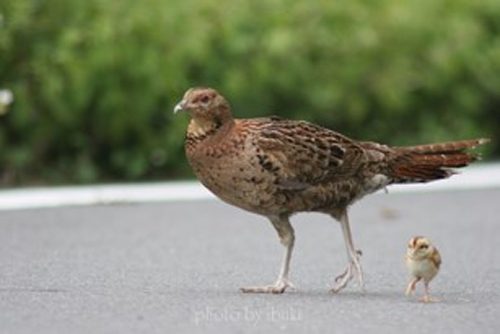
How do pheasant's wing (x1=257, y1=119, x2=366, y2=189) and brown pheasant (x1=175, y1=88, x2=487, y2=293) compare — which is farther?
pheasant's wing (x1=257, y1=119, x2=366, y2=189)

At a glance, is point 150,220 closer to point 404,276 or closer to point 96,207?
point 96,207

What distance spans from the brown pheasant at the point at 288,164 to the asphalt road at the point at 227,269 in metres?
0.51

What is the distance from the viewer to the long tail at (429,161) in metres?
8.98

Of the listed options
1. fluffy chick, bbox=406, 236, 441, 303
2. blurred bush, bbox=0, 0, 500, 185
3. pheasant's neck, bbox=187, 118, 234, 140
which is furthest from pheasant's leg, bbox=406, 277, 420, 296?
blurred bush, bbox=0, 0, 500, 185

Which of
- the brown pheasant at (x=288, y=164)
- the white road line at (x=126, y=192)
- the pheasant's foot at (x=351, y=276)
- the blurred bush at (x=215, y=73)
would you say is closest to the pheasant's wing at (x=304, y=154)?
the brown pheasant at (x=288, y=164)

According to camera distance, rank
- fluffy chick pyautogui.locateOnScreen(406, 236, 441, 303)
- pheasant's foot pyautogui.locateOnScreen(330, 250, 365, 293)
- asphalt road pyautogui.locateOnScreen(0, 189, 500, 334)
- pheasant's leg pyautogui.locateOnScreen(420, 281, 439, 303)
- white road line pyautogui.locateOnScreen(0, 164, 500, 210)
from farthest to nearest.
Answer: white road line pyautogui.locateOnScreen(0, 164, 500, 210) → pheasant's foot pyautogui.locateOnScreen(330, 250, 365, 293) → fluffy chick pyautogui.locateOnScreen(406, 236, 441, 303) → pheasant's leg pyautogui.locateOnScreen(420, 281, 439, 303) → asphalt road pyautogui.locateOnScreen(0, 189, 500, 334)

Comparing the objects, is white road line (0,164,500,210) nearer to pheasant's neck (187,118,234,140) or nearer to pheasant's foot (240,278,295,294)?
pheasant's neck (187,118,234,140)

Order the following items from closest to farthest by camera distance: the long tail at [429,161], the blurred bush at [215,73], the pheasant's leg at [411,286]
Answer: the pheasant's leg at [411,286] < the long tail at [429,161] < the blurred bush at [215,73]

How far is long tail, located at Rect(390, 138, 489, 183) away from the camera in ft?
29.5

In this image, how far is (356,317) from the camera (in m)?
7.51

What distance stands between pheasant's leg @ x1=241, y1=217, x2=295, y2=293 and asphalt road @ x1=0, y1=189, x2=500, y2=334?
14 centimetres

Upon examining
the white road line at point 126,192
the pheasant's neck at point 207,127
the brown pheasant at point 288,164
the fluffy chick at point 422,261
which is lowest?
the white road line at point 126,192

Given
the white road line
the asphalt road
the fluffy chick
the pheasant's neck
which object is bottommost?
the white road line

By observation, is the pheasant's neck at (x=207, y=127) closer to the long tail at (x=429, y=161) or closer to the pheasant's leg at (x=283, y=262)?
the pheasant's leg at (x=283, y=262)
